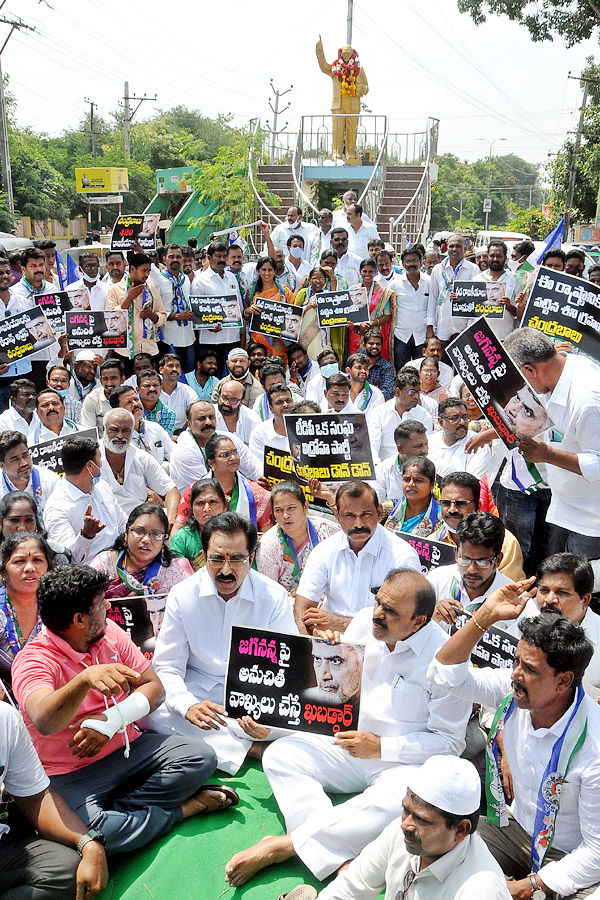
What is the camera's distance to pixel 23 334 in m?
8.10

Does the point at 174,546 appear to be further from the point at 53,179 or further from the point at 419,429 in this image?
the point at 53,179

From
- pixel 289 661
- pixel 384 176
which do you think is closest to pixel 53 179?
pixel 384 176

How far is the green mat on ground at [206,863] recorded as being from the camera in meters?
3.60

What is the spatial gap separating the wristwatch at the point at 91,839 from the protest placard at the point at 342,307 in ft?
22.2

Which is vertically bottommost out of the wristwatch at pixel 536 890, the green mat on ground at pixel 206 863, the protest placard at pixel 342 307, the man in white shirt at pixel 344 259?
the green mat on ground at pixel 206 863

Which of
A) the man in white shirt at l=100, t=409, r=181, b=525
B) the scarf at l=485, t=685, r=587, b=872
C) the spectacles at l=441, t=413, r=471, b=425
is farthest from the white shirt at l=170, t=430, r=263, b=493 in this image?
the scarf at l=485, t=685, r=587, b=872

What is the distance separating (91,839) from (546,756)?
192 centimetres

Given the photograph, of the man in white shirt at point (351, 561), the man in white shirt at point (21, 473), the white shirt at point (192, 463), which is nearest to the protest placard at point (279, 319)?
the white shirt at point (192, 463)

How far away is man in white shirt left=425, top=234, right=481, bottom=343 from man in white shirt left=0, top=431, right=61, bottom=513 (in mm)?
5700

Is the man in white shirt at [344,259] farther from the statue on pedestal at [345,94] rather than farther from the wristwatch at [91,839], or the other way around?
the statue on pedestal at [345,94]

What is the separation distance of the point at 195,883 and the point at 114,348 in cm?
647

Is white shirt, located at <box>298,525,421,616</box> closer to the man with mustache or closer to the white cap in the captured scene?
the man with mustache

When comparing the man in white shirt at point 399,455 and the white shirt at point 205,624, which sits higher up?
the man in white shirt at point 399,455

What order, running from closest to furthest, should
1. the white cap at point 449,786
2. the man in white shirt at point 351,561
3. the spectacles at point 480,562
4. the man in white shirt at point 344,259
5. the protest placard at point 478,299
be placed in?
the white cap at point 449,786 → the spectacles at point 480,562 → the man in white shirt at point 351,561 → the protest placard at point 478,299 → the man in white shirt at point 344,259
